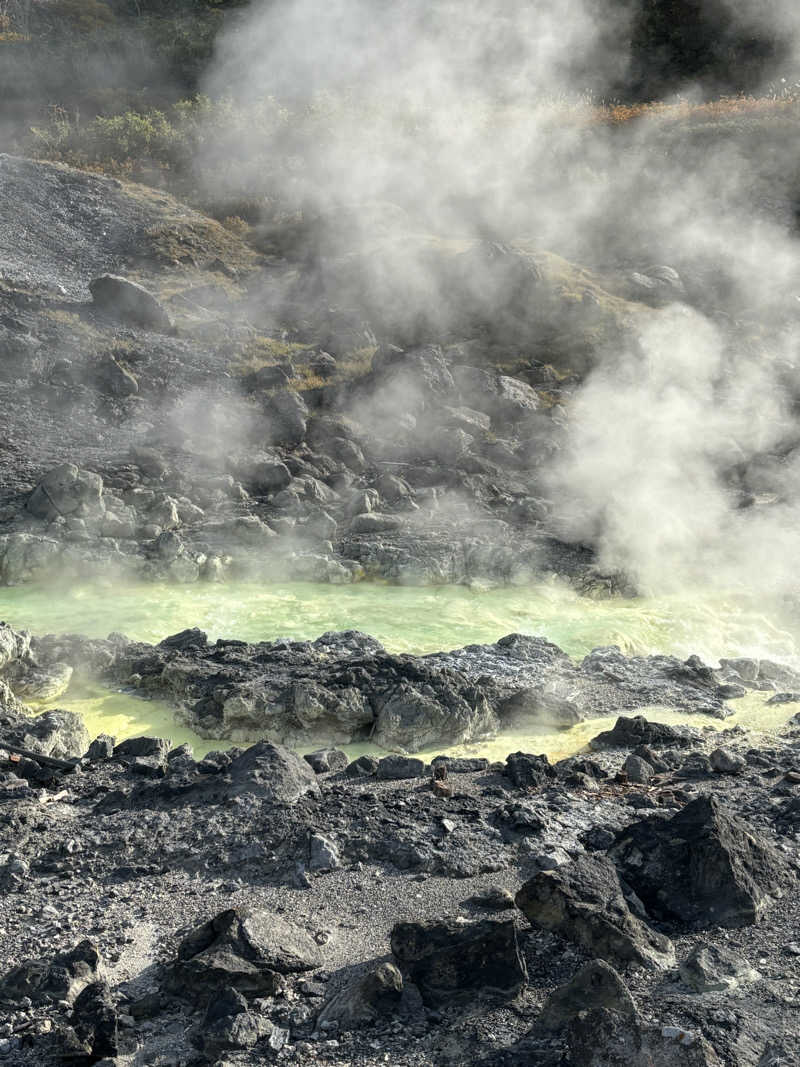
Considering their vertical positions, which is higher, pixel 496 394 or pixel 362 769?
pixel 496 394

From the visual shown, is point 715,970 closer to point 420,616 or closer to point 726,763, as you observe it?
point 726,763

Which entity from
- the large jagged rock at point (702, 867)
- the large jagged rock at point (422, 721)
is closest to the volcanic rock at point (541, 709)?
the large jagged rock at point (422, 721)

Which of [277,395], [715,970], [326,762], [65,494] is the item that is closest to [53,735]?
[326,762]

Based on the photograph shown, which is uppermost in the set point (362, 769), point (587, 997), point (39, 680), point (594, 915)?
point (39, 680)

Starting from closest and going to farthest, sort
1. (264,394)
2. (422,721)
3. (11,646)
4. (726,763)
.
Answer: (726,763) → (422,721) → (11,646) → (264,394)

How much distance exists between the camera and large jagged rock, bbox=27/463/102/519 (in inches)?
493

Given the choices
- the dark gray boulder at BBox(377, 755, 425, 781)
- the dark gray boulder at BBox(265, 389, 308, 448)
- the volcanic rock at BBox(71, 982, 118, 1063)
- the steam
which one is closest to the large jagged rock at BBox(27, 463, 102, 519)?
the dark gray boulder at BBox(265, 389, 308, 448)

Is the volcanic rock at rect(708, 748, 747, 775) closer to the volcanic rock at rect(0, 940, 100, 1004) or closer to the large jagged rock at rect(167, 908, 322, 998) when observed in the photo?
the large jagged rock at rect(167, 908, 322, 998)

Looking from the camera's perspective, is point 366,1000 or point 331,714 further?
point 331,714

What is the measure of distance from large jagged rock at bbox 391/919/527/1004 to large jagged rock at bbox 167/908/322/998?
41 cm

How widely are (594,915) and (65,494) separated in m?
10.4

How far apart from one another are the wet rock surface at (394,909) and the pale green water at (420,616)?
392cm

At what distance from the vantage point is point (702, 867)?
4141mm

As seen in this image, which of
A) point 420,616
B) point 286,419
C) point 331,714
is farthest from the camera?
point 286,419
